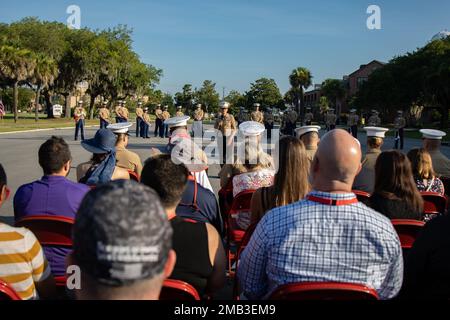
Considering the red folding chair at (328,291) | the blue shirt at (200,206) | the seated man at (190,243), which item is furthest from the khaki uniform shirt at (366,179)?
the red folding chair at (328,291)

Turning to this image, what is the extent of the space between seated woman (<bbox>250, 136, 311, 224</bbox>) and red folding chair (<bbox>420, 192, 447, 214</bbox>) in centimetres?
153

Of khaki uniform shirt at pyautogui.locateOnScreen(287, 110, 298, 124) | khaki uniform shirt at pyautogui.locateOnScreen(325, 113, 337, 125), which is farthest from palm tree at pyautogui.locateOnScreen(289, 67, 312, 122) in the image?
khaki uniform shirt at pyautogui.locateOnScreen(287, 110, 298, 124)

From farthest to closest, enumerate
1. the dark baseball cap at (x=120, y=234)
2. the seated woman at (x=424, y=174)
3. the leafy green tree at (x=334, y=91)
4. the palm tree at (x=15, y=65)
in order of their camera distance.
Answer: the leafy green tree at (x=334, y=91) < the palm tree at (x=15, y=65) < the seated woman at (x=424, y=174) < the dark baseball cap at (x=120, y=234)

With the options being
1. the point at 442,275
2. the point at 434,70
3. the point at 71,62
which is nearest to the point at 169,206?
the point at 442,275

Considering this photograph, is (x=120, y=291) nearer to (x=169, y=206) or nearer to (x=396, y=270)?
(x=169, y=206)

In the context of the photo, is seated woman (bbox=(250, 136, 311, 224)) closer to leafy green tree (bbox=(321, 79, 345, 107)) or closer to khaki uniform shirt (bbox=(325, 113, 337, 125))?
khaki uniform shirt (bbox=(325, 113, 337, 125))

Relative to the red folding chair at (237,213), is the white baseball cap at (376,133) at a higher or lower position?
higher

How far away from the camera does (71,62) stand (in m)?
59.4

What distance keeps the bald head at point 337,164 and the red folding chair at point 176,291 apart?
3.01 ft

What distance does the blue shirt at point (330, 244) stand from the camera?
242cm

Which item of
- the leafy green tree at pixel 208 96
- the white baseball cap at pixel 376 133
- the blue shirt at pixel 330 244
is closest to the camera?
the blue shirt at pixel 330 244

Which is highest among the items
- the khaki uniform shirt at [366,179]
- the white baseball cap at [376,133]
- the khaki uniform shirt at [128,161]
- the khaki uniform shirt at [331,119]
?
the khaki uniform shirt at [331,119]

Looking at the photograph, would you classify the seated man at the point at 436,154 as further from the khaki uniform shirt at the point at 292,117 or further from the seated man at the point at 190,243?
the khaki uniform shirt at the point at 292,117

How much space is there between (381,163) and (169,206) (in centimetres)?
230
